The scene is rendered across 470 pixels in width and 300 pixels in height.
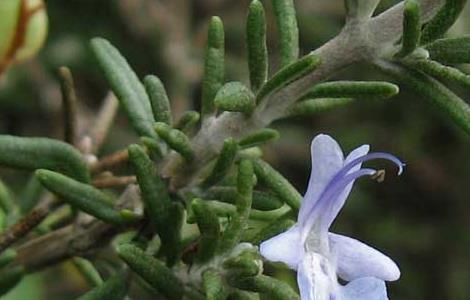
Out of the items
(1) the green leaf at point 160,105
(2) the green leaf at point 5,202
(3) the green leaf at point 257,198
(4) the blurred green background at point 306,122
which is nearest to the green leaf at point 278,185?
(3) the green leaf at point 257,198

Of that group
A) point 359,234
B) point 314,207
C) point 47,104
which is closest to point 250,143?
point 314,207

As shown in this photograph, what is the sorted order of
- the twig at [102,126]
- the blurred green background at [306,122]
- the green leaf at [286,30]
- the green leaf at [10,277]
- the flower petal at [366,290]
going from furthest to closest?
the blurred green background at [306,122]
the twig at [102,126]
the green leaf at [10,277]
the green leaf at [286,30]
the flower petal at [366,290]

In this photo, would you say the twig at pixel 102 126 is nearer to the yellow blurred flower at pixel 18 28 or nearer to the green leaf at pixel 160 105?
the yellow blurred flower at pixel 18 28

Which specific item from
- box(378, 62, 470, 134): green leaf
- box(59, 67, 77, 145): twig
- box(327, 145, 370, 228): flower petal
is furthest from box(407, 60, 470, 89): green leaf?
box(59, 67, 77, 145): twig

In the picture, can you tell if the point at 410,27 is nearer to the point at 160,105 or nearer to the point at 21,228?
the point at 160,105

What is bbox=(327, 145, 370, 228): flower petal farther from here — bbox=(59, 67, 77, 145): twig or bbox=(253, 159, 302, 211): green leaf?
bbox=(59, 67, 77, 145): twig

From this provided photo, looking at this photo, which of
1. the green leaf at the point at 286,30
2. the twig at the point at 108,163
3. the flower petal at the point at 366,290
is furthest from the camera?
the twig at the point at 108,163
